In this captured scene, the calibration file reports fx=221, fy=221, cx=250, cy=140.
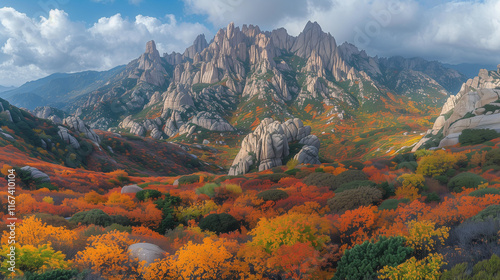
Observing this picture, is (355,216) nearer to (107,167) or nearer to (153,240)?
(153,240)

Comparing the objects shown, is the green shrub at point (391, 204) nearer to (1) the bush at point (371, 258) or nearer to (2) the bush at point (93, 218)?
(1) the bush at point (371, 258)

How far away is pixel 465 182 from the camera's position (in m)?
19.8

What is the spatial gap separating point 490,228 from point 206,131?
159394 millimetres

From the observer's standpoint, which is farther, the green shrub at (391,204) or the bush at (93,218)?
the green shrub at (391,204)

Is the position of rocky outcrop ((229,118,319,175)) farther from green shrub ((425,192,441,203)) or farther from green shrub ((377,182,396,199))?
green shrub ((425,192,441,203))

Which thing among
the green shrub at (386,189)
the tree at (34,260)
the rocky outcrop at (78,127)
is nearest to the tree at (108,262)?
the tree at (34,260)

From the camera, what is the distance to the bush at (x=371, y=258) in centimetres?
948

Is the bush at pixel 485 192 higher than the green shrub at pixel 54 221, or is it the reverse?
the green shrub at pixel 54 221

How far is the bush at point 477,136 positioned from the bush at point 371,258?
3842 centimetres

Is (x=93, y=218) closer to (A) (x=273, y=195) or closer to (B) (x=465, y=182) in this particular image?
(A) (x=273, y=195)

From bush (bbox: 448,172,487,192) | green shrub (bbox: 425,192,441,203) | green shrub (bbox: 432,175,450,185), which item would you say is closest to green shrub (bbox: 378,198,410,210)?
green shrub (bbox: 425,192,441,203)

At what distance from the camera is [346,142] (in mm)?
118938

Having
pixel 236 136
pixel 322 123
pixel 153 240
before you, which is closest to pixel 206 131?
pixel 236 136

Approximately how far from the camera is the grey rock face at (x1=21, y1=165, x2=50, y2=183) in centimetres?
2617
